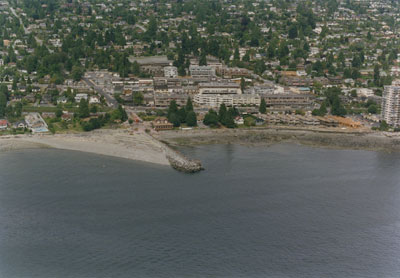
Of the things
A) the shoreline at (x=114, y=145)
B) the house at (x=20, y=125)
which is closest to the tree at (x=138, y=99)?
the shoreline at (x=114, y=145)

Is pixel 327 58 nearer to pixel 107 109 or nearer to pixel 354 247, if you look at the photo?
pixel 107 109

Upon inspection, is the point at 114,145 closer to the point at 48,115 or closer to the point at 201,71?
the point at 48,115

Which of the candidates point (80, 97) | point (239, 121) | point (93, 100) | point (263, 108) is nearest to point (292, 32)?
point (263, 108)

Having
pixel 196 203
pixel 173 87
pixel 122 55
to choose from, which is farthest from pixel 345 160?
pixel 122 55

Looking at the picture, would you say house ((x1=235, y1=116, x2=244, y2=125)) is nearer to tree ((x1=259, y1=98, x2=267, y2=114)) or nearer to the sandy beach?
tree ((x1=259, y1=98, x2=267, y2=114))

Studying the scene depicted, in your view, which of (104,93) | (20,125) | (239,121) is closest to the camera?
(20,125)
